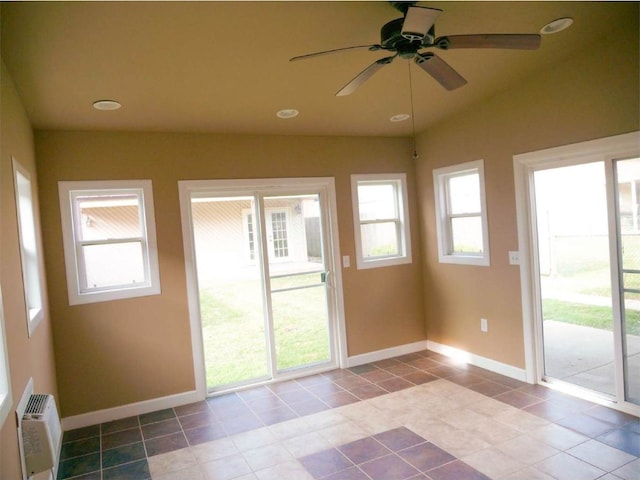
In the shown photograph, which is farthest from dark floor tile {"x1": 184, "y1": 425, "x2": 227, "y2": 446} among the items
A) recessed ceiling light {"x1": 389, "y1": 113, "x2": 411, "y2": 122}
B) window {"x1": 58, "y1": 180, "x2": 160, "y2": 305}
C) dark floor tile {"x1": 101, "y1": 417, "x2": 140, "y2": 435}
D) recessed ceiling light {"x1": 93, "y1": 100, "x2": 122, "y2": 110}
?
recessed ceiling light {"x1": 389, "y1": 113, "x2": 411, "y2": 122}

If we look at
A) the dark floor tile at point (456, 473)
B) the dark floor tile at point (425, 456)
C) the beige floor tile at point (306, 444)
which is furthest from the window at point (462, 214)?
the beige floor tile at point (306, 444)

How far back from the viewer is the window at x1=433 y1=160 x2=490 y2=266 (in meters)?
4.49

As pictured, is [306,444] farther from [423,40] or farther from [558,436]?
[423,40]

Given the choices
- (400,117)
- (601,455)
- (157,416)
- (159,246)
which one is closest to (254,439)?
(157,416)

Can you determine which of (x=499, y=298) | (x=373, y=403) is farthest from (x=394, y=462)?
(x=499, y=298)

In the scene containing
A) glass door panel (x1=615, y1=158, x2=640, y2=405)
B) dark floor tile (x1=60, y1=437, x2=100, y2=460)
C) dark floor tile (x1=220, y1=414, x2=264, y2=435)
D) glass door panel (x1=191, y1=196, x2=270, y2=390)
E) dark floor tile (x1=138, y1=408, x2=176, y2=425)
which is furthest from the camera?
glass door panel (x1=191, y1=196, x2=270, y2=390)

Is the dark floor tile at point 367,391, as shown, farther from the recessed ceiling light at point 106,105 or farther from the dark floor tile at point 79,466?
the recessed ceiling light at point 106,105

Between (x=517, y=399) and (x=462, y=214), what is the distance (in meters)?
1.92

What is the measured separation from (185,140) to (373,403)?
9.71 ft

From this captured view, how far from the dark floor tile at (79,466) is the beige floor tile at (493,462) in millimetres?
2565

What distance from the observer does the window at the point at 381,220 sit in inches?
198

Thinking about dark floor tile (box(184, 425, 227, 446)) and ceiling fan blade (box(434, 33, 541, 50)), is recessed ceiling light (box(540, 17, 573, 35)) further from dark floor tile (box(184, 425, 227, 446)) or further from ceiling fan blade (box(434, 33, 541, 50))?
dark floor tile (box(184, 425, 227, 446))

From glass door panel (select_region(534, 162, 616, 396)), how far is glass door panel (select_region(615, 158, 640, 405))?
0.48 feet

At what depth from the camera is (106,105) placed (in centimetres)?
339
